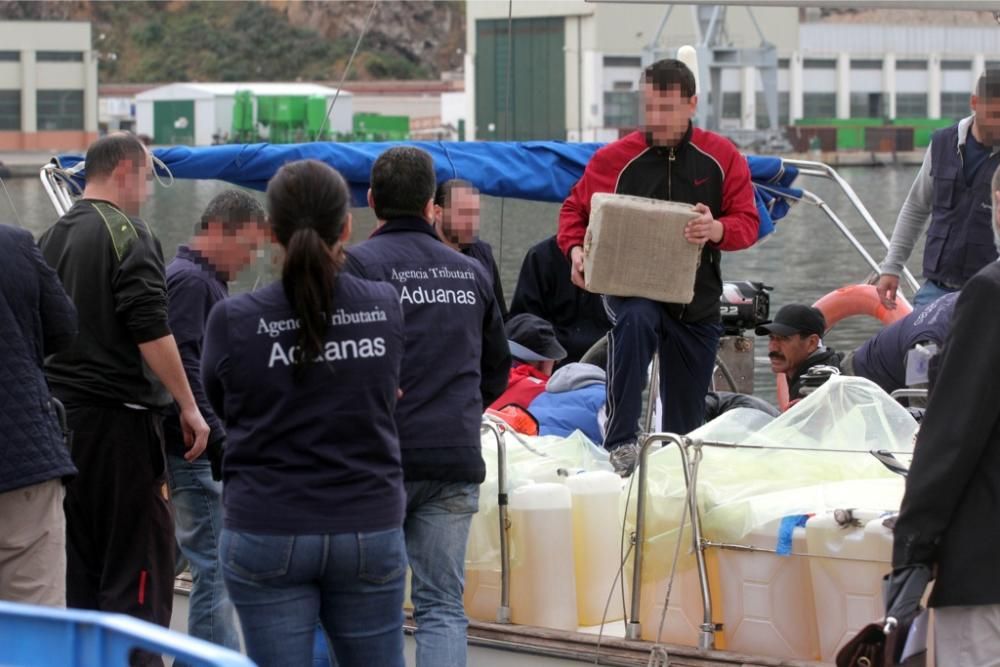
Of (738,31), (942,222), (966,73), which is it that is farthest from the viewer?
(966,73)

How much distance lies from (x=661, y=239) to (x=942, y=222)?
1694 millimetres

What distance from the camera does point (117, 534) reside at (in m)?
5.28

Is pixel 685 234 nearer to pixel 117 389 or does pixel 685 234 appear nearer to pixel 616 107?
pixel 117 389

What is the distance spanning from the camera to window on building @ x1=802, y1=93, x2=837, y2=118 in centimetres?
9900

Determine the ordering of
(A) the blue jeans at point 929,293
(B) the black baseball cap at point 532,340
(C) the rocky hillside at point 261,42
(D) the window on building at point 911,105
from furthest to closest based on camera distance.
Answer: (D) the window on building at point 911,105 → (C) the rocky hillside at point 261,42 → (B) the black baseball cap at point 532,340 → (A) the blue jeans at point 929,293

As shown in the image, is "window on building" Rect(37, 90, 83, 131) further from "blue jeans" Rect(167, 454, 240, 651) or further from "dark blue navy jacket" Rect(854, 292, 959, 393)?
"blue jeans" Rect(167, 454, 240, 651)

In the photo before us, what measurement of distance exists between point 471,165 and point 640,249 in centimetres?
240

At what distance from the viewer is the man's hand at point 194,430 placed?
5.12m

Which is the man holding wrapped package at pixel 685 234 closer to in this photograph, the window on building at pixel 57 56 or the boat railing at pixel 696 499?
the boat railing at pixel 696 499

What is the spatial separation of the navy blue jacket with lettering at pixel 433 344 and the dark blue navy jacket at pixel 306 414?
538mm

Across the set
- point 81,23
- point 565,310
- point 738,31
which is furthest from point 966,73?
point 565,310

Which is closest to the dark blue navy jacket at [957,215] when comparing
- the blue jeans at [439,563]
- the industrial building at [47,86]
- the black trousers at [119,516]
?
the blue jeans at [439,563]

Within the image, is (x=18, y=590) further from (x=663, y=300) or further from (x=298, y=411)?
(x=663, y=300)

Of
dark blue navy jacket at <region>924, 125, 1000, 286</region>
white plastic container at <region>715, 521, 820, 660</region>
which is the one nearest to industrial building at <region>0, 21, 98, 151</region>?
dark blue navy jacket at <region>924, 125, 1000, 286</region>
